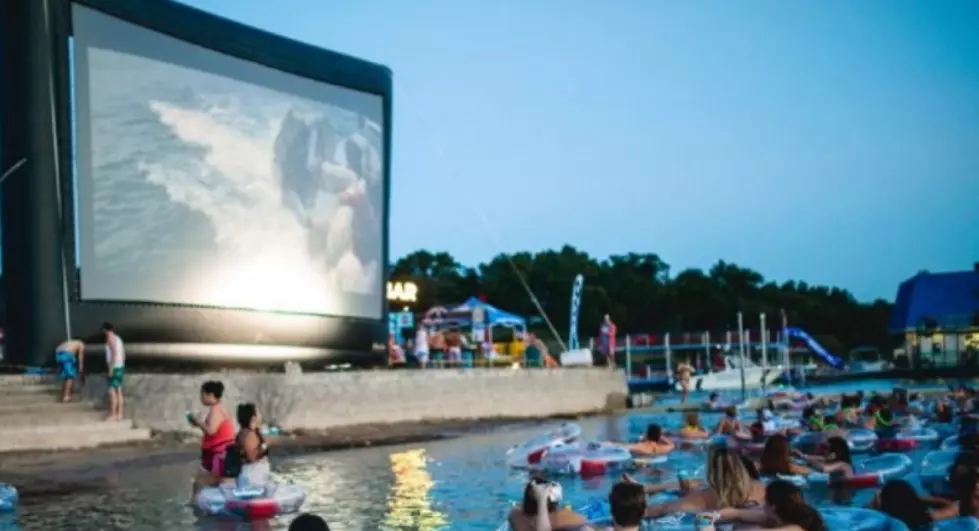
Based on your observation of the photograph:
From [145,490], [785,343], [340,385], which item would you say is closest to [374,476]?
[145,490]

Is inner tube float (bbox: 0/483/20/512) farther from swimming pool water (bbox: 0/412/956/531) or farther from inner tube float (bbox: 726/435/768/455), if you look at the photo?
inner tube float (bbox: 726/435/768/455)

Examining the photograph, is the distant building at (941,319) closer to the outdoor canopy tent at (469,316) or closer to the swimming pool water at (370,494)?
the outdoor canopy tent at (469,316)

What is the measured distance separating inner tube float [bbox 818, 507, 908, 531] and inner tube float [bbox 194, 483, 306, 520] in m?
6.48

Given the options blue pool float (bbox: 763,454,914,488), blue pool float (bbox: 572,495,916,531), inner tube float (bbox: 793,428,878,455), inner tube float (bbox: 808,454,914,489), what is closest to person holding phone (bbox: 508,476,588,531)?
blue pool float (bbox: 572,495,916,531)

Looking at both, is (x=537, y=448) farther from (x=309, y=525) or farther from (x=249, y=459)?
(x=309, y=525)

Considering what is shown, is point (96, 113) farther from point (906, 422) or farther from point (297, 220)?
point (906, 422)

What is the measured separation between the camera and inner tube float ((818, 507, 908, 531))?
8.64 meters

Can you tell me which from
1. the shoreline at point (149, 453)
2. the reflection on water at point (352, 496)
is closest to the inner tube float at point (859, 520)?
the reflection on water at point (352, 496)

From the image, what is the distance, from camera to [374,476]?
17.4m

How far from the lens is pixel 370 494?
Answer: 15.1 meters

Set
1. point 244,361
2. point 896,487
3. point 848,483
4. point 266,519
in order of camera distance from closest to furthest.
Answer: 1. point 896,487
2. point 266,519
3. point 848,483
4. point 244,361

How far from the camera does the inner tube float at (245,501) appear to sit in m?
13.2

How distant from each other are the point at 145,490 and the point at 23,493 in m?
1.50

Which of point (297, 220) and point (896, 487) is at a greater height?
point (297, 220)
